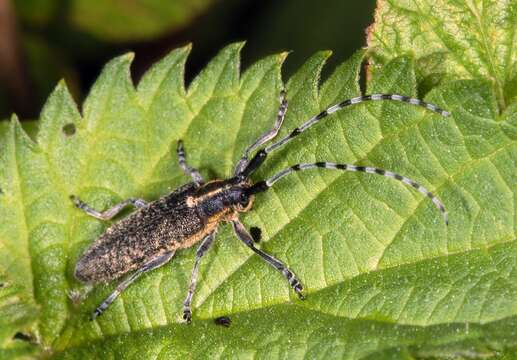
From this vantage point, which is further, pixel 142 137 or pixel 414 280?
pixel 142 137

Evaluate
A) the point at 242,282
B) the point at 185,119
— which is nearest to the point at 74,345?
the point at 242,282

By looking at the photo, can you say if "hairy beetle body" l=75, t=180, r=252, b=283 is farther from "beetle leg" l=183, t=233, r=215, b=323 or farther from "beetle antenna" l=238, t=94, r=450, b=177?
"beetle antenna" l=238, t=94, r=450, b=177

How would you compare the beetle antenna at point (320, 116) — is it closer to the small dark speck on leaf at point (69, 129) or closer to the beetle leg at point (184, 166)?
the beetle leg at point (184, 166)

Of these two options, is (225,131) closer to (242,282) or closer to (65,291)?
(242,282)

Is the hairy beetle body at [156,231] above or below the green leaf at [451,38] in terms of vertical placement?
below

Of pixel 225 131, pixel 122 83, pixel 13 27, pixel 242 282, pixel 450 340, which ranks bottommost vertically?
pixel 450 340

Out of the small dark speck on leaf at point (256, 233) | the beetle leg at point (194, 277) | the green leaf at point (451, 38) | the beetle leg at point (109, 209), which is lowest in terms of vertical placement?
the beetle leg at point (194, 277)

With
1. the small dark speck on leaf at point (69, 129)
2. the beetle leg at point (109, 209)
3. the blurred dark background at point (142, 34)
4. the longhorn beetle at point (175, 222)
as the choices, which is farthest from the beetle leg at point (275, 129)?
the blurred dark background at point (142, 34)
